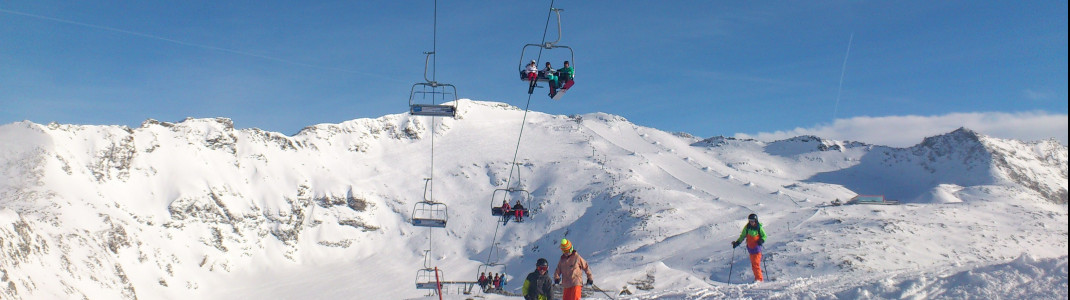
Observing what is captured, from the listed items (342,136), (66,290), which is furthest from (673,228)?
(342,136)

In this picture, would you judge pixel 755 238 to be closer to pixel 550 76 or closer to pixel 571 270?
pixel 550 76

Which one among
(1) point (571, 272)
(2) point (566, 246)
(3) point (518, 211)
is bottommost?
(1) point (571, 272)

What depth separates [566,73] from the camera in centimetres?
2242

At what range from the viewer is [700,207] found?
115250mm

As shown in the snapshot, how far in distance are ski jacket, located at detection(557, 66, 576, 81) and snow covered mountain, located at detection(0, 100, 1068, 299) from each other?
3733 cm

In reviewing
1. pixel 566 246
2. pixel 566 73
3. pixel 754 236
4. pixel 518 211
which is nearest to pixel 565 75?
pixel 566 73

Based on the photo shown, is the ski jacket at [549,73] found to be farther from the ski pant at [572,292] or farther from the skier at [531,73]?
the ski pant at [572,292]

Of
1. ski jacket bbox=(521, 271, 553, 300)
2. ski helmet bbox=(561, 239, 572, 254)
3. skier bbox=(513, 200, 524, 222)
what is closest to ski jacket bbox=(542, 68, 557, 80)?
ski helmet bbox=(561, 239, 572, 254)

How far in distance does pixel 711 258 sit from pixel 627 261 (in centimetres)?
990

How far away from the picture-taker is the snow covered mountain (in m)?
77.0

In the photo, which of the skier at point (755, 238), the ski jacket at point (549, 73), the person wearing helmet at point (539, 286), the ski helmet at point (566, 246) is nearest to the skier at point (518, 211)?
the ski jacket at point (549, 73)

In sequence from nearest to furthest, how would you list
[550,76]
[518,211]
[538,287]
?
[538,287] → [550,76] → [518,211]

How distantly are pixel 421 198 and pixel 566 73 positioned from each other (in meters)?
138

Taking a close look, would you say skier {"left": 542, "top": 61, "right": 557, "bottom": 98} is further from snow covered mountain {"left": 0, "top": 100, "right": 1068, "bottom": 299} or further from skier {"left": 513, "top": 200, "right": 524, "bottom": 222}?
snow covered mountain {"left": 0, "top": 100, "right": 1068, "bottom": 299}
